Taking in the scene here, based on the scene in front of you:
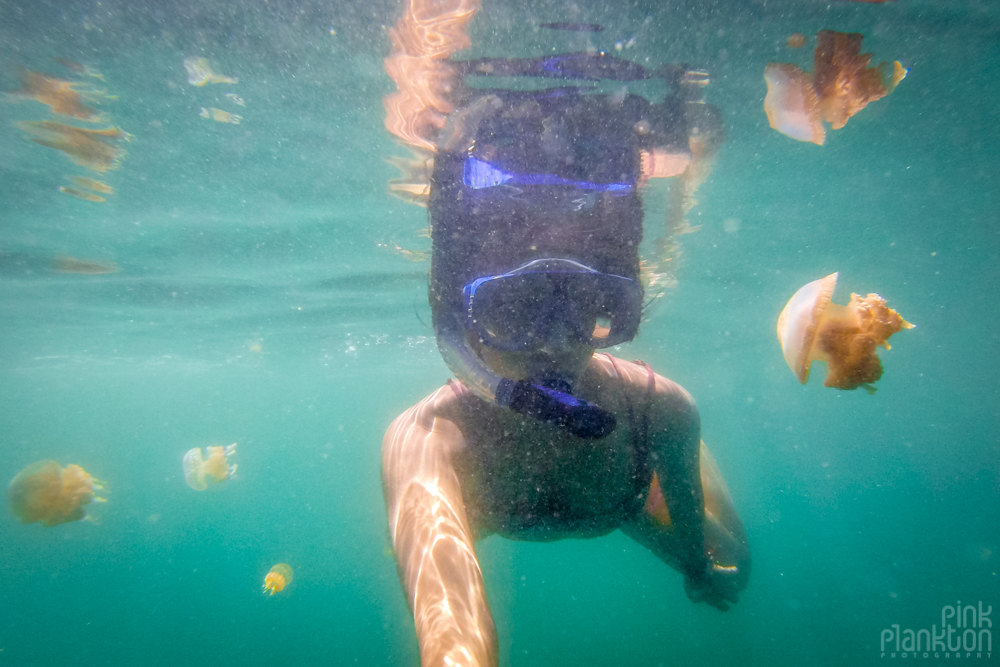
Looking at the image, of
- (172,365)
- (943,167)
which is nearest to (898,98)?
(943,167)

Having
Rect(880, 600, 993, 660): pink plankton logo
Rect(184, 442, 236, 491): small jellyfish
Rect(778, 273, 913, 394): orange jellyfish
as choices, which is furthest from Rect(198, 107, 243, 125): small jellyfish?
Rect(880, 600, 993, 660): pink plankton logo

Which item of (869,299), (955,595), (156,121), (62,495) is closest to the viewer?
(869,299)

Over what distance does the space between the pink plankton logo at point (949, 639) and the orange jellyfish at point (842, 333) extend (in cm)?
2764

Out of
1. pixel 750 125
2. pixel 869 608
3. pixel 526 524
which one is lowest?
pixel 869 608

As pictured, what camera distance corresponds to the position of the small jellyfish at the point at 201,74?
5825mm

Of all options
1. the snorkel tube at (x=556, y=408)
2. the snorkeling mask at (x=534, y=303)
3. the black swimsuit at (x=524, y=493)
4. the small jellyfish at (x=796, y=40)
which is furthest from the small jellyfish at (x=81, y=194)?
the small jellyfish at (x=796, y=40)

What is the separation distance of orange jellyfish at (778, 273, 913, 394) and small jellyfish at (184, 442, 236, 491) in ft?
46.2

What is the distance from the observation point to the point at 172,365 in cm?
2906

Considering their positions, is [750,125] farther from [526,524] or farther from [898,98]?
[526,524]

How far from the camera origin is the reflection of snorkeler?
261 centimetres

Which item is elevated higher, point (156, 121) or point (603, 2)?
point (603, 2)

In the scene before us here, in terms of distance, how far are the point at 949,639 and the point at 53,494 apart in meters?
36.5

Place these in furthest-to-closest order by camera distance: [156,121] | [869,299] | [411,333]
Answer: [411,333] < [156,121] < [869,299]

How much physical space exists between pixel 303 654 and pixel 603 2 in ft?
103
